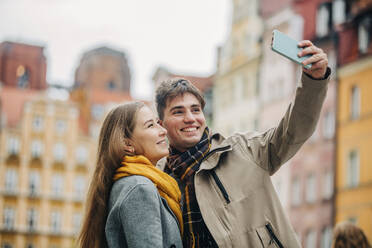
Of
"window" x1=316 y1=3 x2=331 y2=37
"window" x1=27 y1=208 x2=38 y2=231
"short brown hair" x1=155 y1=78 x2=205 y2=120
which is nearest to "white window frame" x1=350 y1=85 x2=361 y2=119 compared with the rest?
"window" x1=316 y1=3 x2=331 y2=37

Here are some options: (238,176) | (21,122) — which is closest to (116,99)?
(21,122)

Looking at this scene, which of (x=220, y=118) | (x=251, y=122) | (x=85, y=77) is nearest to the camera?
(x=251, y=122)

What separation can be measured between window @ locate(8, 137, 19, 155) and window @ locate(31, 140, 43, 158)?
913 mm

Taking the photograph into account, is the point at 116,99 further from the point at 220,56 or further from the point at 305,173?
the point at 305,173

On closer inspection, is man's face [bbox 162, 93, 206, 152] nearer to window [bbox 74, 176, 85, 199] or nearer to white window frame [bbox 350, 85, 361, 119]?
white window frame [bbox 350, 85, 361, 119]

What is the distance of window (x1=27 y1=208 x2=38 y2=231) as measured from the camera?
1785 inches

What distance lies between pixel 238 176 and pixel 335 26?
24182 millimetres

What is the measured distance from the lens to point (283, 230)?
445cm

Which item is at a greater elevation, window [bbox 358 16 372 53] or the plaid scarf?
window [bbox 358 16 372 53]

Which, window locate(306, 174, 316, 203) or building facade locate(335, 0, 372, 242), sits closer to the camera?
building facade locate(335, 0, 372, 242)

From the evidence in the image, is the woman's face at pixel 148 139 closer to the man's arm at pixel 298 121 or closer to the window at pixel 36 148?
the man's arm at pixel 298 121

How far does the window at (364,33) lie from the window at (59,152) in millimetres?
24693

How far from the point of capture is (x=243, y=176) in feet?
15.0

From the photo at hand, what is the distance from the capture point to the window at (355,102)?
26297 mm
